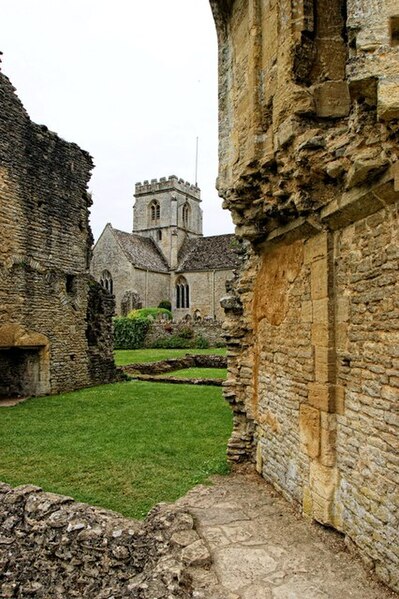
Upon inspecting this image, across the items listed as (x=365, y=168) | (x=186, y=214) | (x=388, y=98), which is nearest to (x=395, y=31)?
(x=388, y=98)

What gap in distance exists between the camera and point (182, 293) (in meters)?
47.6

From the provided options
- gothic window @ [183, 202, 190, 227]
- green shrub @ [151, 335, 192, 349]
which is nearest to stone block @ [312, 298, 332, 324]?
green shrub @ [151, 335, 192, 349]

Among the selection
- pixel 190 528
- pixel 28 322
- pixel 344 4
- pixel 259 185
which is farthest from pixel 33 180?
pixel 190 528

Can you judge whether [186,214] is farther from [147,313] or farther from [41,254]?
[41,254]

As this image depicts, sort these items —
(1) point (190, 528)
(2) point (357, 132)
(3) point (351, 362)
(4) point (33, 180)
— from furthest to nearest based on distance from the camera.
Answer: (4) point (33, 180), (1) point (190, 528), (3) point (351, 362), (2) point (357, 132)

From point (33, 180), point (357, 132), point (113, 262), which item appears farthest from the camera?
point (113, 262)

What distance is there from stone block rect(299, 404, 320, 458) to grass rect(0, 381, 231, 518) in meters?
1.94

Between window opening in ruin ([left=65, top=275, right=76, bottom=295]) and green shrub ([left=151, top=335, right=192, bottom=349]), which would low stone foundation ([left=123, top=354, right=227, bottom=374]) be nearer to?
window opening in ruin ([left=65, top=275, right=76, bottom=295])

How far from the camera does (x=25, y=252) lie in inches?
537

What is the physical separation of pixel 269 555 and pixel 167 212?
5098 centimetres

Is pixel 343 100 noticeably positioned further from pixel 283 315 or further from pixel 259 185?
pixel 283 315

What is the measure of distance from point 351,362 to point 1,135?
12.5m

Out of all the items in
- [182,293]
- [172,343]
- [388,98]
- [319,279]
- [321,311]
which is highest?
[182,293]

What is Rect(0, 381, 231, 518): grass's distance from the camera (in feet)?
20.7
